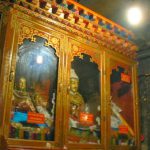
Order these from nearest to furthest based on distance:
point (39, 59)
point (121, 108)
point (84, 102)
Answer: point (39, 59)
point (84, 102)
point (121, 108)

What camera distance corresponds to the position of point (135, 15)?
4.22m

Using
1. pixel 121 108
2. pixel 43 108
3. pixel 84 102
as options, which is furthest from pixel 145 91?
pixel 43 108

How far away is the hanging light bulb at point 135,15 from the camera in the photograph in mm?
4230

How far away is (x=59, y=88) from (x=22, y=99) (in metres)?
0.47

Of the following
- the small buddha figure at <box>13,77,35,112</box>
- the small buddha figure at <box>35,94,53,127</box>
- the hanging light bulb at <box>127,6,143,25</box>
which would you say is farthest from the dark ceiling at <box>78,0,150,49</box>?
the small buddha figure at <box>13,77,35,112</box>

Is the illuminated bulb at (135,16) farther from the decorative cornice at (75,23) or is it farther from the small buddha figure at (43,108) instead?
the small buddha figure at (43,108)

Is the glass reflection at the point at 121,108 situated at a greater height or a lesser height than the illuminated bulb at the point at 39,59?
lesser

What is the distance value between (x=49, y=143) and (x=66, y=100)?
52 cm

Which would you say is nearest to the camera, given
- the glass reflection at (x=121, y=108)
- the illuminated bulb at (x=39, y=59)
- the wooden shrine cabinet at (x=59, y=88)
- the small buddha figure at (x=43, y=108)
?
the wooden shrine cabinet at (x=59, y=88)

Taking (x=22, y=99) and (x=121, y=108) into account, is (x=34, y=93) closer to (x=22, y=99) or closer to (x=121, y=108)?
(x=22, y=99)

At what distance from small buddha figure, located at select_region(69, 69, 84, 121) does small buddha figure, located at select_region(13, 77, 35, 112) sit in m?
0.53

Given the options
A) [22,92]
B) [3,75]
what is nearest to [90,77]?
[22,92]

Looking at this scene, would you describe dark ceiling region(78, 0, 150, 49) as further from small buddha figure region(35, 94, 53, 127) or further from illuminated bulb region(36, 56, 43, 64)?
small buddha figure region(35, 94, 53, 127)

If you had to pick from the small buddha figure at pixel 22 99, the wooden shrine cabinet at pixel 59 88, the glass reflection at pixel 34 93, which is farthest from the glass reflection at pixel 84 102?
the small buddha figure at pixel 22 99
